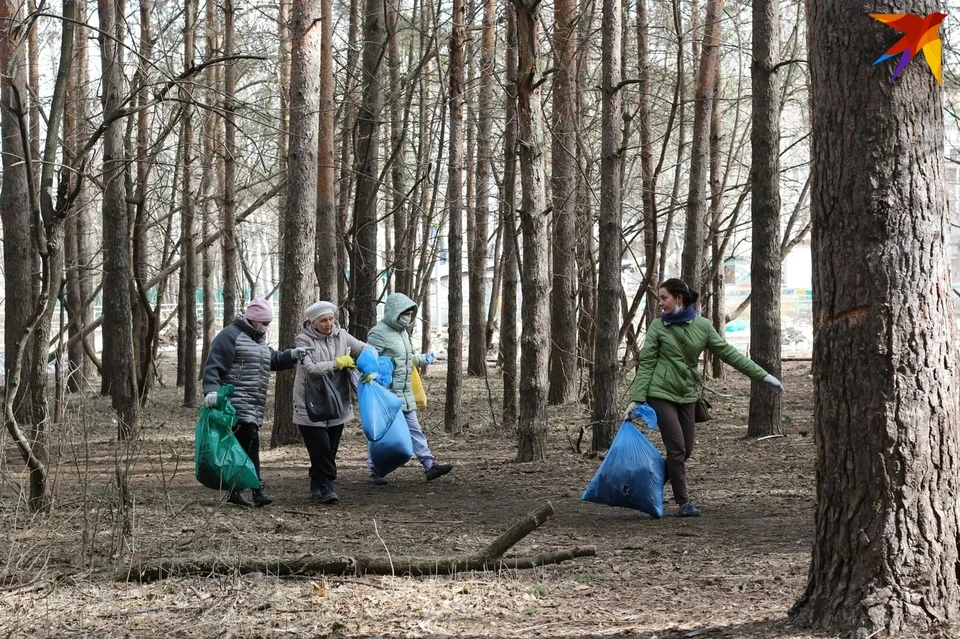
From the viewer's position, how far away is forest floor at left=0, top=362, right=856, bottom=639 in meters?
4.56

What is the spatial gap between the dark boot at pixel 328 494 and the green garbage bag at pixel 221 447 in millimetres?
630

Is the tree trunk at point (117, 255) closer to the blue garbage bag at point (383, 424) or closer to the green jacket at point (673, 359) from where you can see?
the blue garbage bag at point (383, 424)

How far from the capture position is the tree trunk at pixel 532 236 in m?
9.30

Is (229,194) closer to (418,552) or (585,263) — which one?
(585,263)

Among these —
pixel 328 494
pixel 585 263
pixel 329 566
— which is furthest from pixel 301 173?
pixel 585 263

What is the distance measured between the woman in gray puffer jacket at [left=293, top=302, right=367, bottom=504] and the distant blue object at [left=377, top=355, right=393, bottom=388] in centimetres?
45

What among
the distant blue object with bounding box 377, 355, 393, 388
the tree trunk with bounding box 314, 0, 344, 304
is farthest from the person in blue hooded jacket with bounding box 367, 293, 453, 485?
the tree trunk with bounding box 314, 0, 344, 304

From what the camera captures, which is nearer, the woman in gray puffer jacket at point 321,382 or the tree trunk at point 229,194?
the woman in gray puffer jacket at point 321,382

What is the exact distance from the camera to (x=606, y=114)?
10328 millimetres

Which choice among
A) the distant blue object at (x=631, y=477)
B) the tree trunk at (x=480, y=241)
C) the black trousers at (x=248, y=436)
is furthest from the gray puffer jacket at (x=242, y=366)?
the tree trunk at (x=480, y=241)

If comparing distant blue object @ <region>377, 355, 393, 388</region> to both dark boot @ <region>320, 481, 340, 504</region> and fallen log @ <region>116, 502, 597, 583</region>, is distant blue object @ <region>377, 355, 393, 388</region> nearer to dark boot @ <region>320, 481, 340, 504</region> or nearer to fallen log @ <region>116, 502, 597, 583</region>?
dark boot @ <region>320, 481, 340, 504</region>

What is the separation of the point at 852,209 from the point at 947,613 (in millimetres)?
1531

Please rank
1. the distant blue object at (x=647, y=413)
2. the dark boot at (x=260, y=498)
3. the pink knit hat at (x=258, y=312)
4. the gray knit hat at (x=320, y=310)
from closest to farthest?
the distant blue object at (x=647, y=413) < the pink knit hat at (x=258, y=312) < the dark boot at (x=260, y=498) < the gray knit hat at (x=320, y=310)

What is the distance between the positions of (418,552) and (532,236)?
13.7 feet
